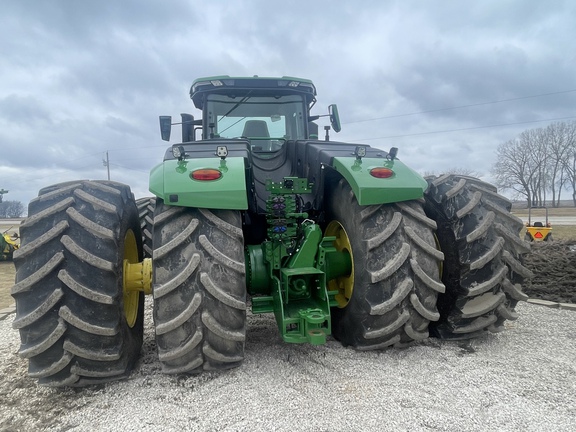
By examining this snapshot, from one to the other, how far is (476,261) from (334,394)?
4.98 feet

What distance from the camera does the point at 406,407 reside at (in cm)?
228

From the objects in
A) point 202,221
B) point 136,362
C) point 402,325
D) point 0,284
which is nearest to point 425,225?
point 402,325

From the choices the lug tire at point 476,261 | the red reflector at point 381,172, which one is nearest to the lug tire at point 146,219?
the red reflector at point 381,172

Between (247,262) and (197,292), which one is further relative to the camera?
(247,262)

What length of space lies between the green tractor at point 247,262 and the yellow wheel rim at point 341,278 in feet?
0.05

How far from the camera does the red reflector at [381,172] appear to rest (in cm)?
295

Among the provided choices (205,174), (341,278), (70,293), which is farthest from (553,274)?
(70,293)

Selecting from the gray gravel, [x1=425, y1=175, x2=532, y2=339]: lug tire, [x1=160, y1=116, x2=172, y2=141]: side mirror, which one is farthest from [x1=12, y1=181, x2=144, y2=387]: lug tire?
[x1=160, y1=116, x2=172, y2=141]: side mirror

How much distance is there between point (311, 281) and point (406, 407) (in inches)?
45.7

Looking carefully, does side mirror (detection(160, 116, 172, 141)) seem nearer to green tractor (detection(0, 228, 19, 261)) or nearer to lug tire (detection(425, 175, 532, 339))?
lug tire (detection(425, 175, 532, 339))

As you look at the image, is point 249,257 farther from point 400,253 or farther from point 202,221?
point 400,253

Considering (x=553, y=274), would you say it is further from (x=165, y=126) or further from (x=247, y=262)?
(x=165, y=126)

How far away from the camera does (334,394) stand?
2453mm

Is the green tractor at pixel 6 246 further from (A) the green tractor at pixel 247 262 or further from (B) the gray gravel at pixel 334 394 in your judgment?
(A) the green tractor at pixel 247 262
